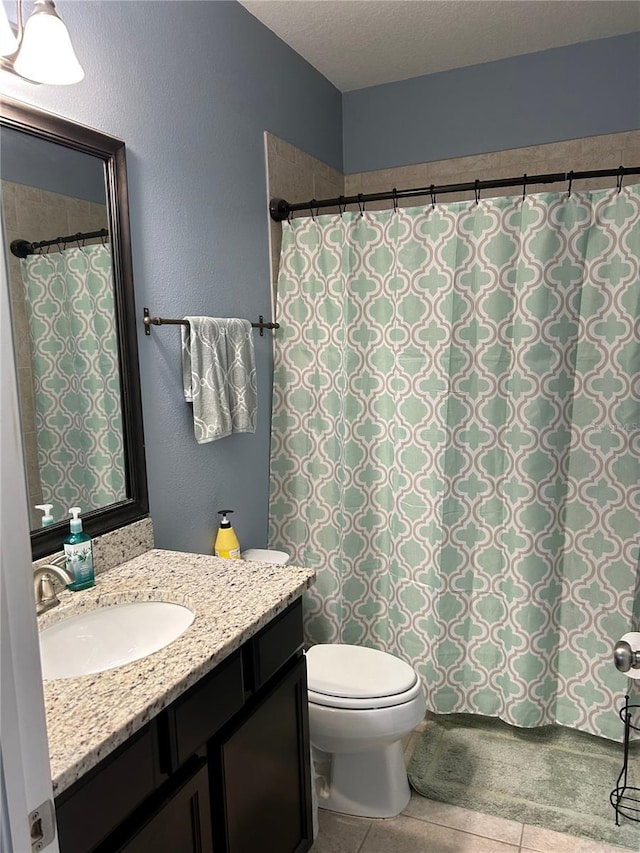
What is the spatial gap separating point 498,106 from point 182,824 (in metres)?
2.87

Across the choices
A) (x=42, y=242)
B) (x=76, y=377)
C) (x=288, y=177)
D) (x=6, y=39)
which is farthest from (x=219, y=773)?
(x=288, y=177)

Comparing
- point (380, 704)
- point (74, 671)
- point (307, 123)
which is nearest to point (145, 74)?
point (307, 123)

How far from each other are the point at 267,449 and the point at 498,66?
193cm

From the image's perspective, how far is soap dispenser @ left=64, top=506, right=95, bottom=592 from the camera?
59.3 inches

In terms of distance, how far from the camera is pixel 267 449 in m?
2.55

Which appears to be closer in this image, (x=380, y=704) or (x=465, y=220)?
(x=380, y=704)

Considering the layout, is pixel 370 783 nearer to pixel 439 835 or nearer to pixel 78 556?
pixel 439 835

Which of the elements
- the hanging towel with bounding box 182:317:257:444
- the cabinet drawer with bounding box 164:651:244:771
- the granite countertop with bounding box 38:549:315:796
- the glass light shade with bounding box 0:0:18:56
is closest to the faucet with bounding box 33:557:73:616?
the granite countertop with bounding box 38:549:315:796

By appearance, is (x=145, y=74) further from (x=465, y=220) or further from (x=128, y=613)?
(x=128, y=613)

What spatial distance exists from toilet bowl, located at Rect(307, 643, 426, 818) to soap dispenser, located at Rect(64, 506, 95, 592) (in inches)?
31.3

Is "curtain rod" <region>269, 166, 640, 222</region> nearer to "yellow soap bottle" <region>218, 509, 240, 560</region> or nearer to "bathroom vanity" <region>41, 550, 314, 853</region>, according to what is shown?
"yellow soap bottle" <region>218, 509, 240, 560</region>

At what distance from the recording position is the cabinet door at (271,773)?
136 cm

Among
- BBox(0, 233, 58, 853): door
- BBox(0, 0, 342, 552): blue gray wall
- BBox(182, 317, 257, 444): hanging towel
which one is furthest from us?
BBox(182, 317, 257, 444): hanging towel

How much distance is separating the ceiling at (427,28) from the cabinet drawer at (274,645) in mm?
2041
